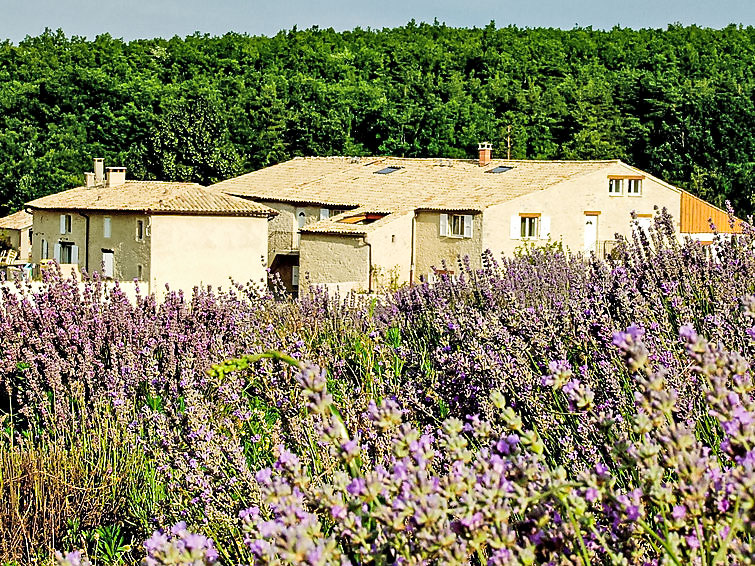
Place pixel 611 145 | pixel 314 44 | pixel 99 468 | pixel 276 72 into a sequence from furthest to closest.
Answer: pixel 314 44, pixel 276 72, pixel 611 145, pixel 99 468

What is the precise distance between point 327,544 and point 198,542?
0.18 m

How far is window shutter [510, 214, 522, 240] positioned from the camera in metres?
30.6

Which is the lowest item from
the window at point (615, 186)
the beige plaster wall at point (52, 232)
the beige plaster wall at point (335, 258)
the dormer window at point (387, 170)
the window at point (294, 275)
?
the window at point (294, 275)

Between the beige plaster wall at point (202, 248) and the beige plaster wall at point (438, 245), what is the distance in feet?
15.4

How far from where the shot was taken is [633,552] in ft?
5.83

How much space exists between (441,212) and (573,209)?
4447 mm

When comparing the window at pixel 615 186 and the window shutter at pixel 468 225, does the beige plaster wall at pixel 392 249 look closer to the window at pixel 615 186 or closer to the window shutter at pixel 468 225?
the window shutter at pixel 468 225

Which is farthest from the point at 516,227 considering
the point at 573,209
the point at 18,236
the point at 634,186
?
the point at 18,236

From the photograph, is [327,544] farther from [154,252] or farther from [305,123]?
[305,123]

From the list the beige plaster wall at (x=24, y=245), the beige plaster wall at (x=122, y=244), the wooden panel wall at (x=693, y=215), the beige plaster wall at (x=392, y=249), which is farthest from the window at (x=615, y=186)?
the beige plaster wall at (x=24, y=245)

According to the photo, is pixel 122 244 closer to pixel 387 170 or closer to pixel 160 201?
pixel 160 201

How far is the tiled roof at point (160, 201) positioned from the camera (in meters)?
30.6

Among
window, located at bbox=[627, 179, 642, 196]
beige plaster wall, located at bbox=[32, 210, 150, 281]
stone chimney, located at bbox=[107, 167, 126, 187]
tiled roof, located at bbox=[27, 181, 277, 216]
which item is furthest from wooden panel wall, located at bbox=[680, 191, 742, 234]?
stone chimney, located at bbox=[107, 167, 126, 187]

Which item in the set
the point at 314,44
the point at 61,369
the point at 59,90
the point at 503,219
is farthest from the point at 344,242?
the point at 314,44
